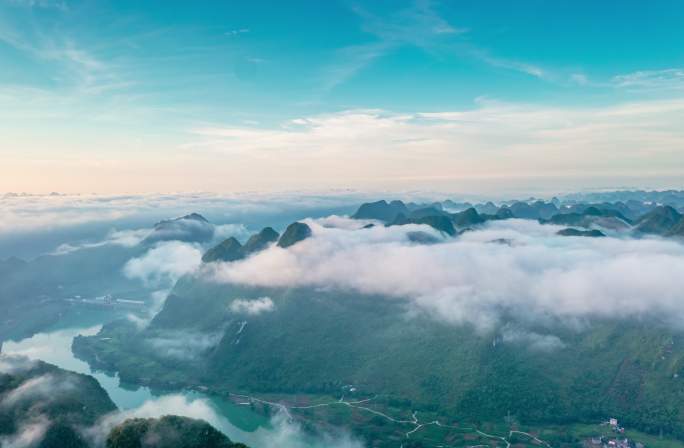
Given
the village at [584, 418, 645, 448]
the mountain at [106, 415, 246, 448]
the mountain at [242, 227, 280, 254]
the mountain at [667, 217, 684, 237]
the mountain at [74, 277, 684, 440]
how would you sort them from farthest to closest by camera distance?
the mountain at [242, 227, 280, 254], the mountain at [667, 217, 684, 237], the mountain at [74, 277, 684, 440], the village at [584, 418, 645, 448], the mountain at [106, 415, 246, 448]

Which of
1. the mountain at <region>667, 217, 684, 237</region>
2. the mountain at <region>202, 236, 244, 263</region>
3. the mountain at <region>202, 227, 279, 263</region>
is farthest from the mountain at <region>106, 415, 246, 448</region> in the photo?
the mountain at <region>667, 217, 684, 237</region>

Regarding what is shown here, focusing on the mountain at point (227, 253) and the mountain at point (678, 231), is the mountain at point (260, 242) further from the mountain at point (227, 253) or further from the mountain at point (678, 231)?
the mountain at point (678, 231)

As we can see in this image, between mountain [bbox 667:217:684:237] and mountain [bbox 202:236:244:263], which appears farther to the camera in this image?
mountain [bbox 202:236:244:263]

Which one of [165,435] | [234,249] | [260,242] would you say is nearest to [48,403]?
[165,435]

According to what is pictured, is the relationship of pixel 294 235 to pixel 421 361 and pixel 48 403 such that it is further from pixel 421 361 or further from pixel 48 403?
pixel 48 403

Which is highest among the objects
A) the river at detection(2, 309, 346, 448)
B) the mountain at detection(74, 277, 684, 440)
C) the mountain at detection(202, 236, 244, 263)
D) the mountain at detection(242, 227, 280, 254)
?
the mountain at detection(242, 227, 280, 254)

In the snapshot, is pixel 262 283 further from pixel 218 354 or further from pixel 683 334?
pixel 683 334

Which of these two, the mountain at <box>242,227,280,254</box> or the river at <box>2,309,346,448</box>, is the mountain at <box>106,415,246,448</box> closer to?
the river at <box>2,309,346,448</box>
